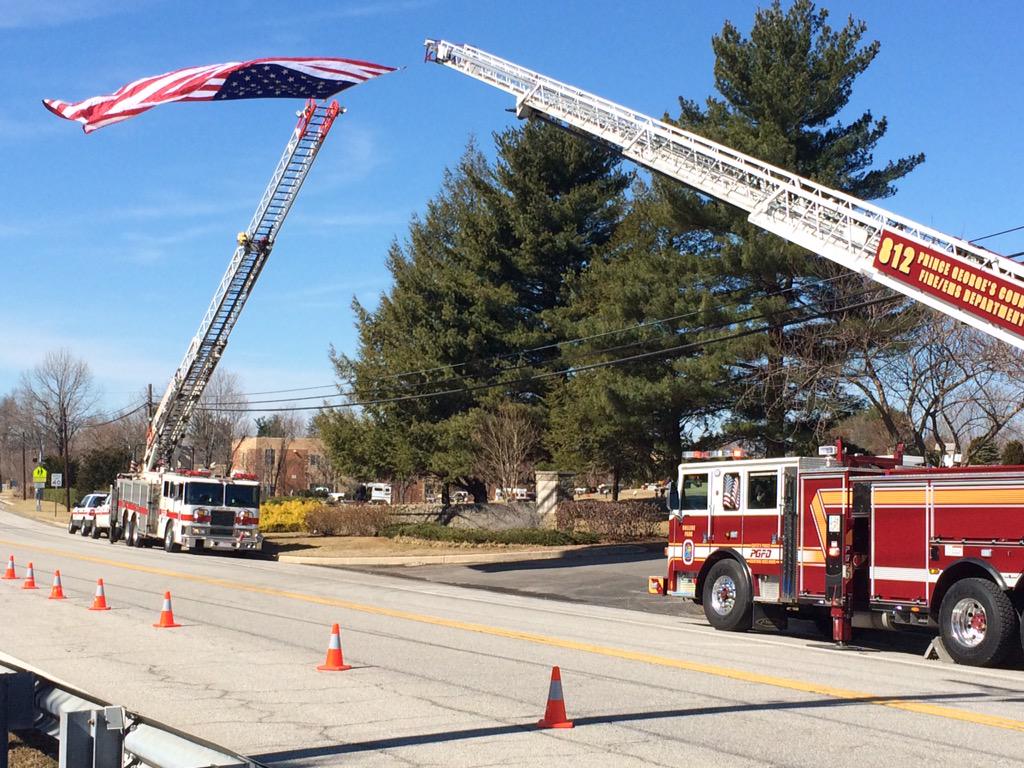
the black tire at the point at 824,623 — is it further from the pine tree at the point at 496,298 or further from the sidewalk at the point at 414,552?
the pine tree at the point at 496,298

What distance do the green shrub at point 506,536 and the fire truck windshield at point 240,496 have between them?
5362 mm

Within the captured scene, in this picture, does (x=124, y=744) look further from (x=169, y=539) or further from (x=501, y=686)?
(x=169, y=539)

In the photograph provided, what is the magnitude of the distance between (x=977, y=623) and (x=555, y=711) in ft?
24.0

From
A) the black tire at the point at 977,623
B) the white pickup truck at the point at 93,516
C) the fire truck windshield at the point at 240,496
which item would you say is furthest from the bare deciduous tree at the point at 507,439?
the black tire at the point at 977,623

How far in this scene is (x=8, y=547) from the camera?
36656mm

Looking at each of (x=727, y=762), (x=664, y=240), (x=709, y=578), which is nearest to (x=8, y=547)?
(x=664, y=240)

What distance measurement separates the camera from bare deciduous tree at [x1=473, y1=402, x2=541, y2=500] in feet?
135

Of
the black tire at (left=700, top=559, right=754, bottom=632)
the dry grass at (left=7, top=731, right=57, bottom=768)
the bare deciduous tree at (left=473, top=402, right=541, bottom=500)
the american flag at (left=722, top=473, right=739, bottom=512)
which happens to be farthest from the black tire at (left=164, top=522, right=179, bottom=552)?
the dry grass at (left=7, top=731, right=57, bottom=768)

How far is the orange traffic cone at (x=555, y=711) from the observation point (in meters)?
8.80

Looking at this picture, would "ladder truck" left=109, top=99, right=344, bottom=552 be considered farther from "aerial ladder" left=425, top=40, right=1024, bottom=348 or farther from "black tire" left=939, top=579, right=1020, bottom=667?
"black tire" left=939, top=579, right=1020, bottom=667

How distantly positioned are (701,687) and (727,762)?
11.2 ft

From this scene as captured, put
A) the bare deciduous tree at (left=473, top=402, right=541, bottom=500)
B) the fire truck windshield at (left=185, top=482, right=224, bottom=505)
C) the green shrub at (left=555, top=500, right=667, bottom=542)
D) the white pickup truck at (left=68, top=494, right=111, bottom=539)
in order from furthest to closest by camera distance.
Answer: the white pickup truck at (left=68, top=494, right=111, bottom=539) < the bare deciduous tree at (left=473, top=402, right=541, bottom=500) < the fire truck windshield at (left=185, top=482, right=224, bottom=505) < the green shrub at (left=555, top=500, right=667, bottom=542)

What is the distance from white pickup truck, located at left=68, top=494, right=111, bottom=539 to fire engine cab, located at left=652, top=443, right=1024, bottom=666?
3264cm

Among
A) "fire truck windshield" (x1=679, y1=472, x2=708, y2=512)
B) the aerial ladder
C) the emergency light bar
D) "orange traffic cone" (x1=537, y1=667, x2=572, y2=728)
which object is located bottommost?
"orange traffic cone" (x1=537, y1=667, x2=572, y2=728)
